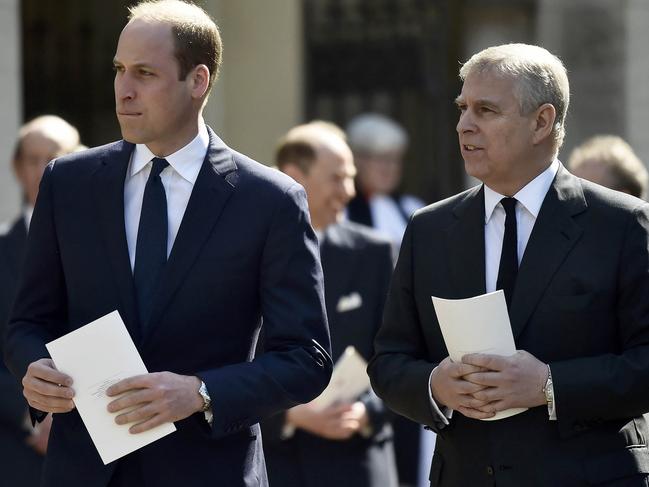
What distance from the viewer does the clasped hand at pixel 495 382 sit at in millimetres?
4020

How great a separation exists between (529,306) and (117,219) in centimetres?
121

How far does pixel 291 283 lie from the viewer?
163 inches

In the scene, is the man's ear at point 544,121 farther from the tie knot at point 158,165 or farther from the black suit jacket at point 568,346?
the tie knot at point 158,165

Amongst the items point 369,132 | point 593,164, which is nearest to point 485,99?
point 593,164

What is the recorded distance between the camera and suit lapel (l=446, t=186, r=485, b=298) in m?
4.32

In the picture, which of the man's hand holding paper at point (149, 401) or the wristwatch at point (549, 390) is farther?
the wristwatch at point (549, 390)

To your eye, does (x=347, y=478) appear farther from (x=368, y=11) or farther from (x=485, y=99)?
(x=368, y=11)

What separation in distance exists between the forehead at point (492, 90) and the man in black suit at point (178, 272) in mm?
599

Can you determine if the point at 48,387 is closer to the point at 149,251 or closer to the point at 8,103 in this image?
the point at 149,251

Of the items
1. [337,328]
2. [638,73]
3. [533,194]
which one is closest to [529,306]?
[533,194]

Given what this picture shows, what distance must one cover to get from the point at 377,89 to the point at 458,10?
2.92ft

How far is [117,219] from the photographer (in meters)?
4.15

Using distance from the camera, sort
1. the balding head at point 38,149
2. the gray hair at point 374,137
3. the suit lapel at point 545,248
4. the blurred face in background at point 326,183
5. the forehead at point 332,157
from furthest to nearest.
→ the gray hair at point 374,137 < the balding head at point 38,149 < the forehead at point 332,157 < the blurred face in background at point 326,183 < the suit lapel at point 545,248

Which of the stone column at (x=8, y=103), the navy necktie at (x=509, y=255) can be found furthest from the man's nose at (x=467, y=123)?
the stone column at (x=8, y=103)
